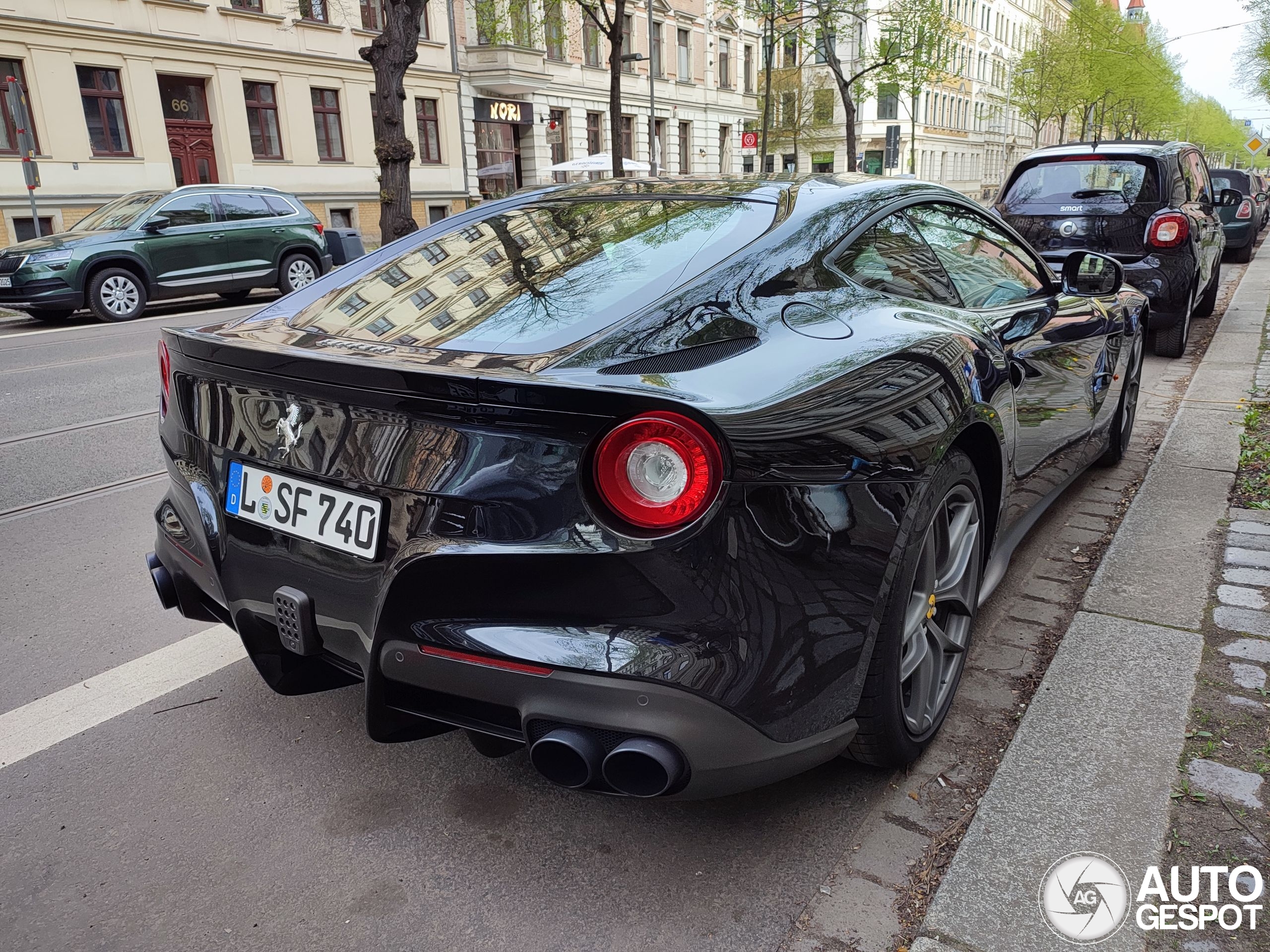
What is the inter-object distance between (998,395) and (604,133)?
39376 mm

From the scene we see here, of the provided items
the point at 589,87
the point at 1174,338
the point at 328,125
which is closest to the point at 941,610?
the point at 1174,338

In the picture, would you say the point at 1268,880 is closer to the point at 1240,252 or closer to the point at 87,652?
the point at 87,652

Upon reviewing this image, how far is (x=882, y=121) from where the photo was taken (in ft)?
202

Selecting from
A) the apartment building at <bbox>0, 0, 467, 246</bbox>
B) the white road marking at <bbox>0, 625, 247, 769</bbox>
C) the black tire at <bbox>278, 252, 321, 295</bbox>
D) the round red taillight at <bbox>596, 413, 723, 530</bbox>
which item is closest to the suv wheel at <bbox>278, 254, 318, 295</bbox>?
the black tire at <bbox>278, 252, 321, 295</bbox>

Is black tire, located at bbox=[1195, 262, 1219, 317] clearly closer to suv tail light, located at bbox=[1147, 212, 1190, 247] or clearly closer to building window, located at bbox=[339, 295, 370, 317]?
suv tail light, located at bbox=[1147, 212, 1190, 247]

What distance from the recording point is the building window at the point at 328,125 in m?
28.2

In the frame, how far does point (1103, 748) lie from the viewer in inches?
99.2

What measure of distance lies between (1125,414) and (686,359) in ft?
12.8

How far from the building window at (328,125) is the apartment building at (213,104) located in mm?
37

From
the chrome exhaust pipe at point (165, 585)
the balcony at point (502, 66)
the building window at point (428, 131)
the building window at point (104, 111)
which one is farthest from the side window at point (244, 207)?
the balcony at point (502, 66)

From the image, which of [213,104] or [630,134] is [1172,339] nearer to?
[213,104]

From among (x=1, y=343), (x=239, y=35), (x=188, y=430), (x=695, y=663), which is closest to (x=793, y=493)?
(x=695, y=663)

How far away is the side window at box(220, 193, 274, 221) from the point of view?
46.8 feet

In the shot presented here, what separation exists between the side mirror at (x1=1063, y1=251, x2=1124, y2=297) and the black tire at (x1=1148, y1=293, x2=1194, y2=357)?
478 cm
